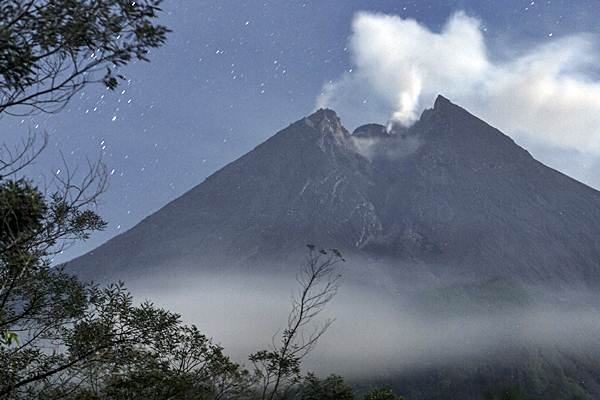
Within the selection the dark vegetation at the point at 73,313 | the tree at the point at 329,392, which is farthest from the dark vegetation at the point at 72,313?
the tree at the point at 329,392

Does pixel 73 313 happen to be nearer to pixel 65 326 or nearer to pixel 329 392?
pixel 65 326

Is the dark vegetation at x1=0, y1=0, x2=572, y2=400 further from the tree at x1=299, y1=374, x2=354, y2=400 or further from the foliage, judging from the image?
the tree at x1=299, y1=374, x2=354, y2=400

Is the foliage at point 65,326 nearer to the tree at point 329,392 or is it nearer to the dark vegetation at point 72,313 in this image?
the dark vegetation at point 72,313

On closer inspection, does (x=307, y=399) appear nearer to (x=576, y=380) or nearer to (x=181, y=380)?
(x=181, y=380)

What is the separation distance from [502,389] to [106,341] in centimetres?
Result: 20833

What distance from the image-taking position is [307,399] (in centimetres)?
3369

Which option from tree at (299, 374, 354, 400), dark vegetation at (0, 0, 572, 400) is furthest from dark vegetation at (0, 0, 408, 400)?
tree at (299, 374, 354, 400)

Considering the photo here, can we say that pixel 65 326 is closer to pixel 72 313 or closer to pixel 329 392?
pixel 72 313

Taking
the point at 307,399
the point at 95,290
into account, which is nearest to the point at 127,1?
the point at 95,290

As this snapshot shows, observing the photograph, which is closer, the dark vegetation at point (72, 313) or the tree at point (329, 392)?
the dark vegetation at point (72, 313)

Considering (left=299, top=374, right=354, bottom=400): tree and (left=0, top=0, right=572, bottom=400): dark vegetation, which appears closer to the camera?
(left=0, top=0, right=572, bottom=400): dark vegetation

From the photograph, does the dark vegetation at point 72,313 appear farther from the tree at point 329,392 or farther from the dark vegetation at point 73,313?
the tree at point 329,392

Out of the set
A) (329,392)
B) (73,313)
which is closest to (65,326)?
(73,313)

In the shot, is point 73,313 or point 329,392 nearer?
point 73,313
